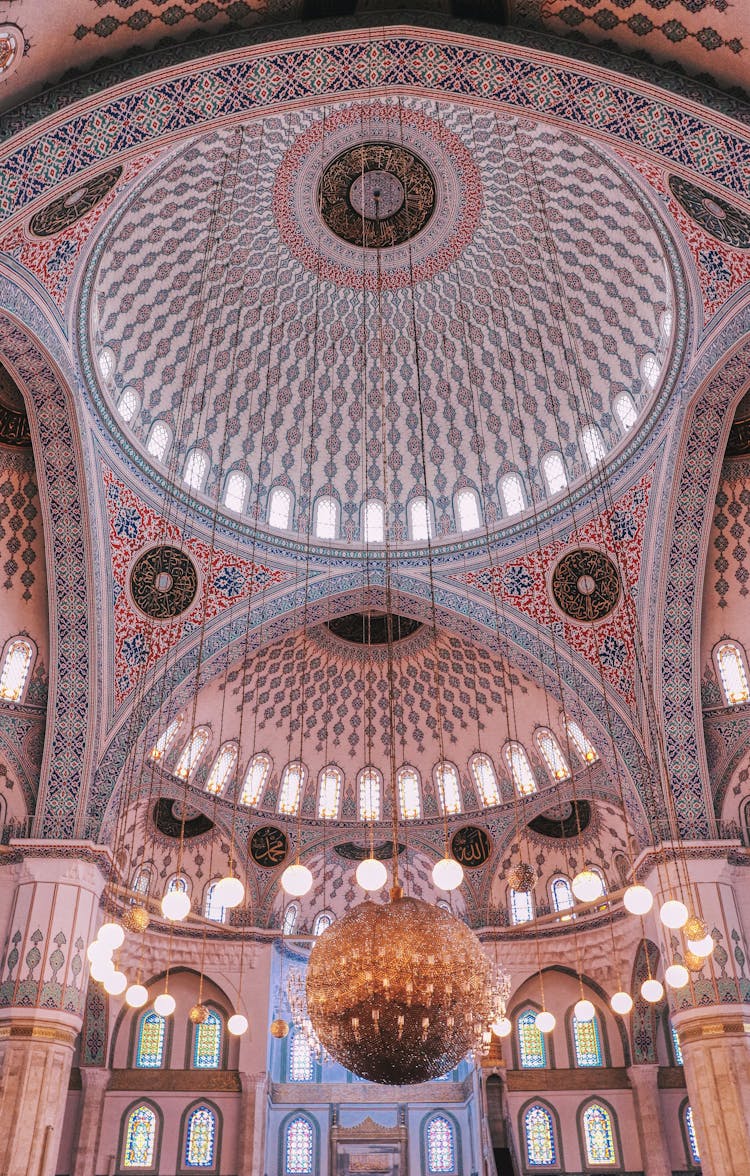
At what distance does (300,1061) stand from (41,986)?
8224 millimetres

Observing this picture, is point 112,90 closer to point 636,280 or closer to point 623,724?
point 636,280

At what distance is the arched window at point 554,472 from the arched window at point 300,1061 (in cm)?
1119

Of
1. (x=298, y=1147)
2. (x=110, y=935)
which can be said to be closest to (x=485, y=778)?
(x=298, y=1147)

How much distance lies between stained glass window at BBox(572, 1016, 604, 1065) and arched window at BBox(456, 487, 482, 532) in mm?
9063

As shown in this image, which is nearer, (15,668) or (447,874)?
(447,874)

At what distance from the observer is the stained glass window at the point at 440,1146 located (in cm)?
1644

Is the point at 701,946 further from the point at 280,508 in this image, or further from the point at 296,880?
the point at 280,508

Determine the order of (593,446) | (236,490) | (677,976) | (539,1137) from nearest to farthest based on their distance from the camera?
(677,976)
(593,446)
(236,490)
(539,1137)

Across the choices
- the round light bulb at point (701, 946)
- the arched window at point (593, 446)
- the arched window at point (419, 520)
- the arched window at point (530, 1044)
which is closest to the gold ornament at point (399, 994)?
the round light bulb at point (701, 946)

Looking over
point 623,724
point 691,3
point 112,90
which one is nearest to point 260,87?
point 112,90

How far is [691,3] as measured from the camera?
6707 mm

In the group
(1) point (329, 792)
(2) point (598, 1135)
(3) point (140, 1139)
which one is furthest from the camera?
(1) point (329, 792)

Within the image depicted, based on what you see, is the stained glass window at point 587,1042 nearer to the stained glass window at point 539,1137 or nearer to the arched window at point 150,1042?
the stained glass window at point 539,1137

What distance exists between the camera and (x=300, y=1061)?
17.0m
